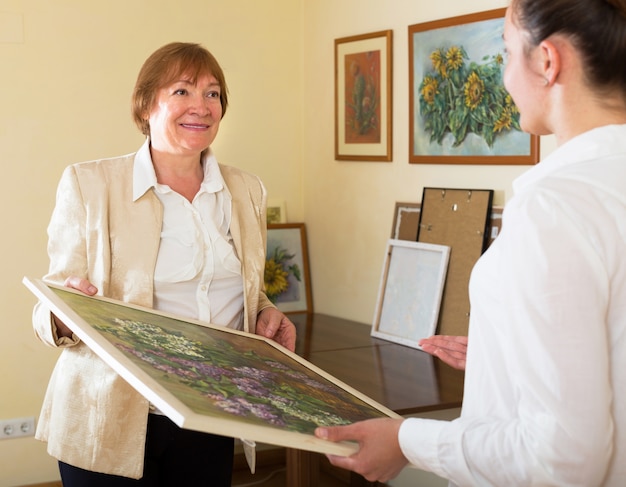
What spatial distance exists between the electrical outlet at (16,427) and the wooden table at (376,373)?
123 cm

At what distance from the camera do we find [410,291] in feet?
11.0

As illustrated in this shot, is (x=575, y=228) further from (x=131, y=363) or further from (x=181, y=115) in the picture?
(x=181, y=115)

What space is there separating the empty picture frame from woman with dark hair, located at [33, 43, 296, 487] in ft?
3.69

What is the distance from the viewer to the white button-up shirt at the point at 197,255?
2.06m

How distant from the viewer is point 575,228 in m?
1.04

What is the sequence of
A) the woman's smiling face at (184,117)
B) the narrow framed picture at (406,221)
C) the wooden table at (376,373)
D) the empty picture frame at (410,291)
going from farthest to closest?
the narrow framed picture at (406,221) < the empty picture frame at (410,291) < the wooden table at (376,373) < the woman's smiling face at (184,117)

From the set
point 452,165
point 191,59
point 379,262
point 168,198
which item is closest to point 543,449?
point 168,198

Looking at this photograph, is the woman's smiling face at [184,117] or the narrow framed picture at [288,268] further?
the narrow framed picture at [288,268]

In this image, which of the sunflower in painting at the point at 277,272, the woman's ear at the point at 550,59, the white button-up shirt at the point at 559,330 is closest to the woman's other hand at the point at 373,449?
the white button-up shirt at the point at 559,330

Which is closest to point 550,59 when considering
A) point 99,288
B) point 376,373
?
point 99,288

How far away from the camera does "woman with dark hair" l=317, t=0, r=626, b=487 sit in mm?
1028

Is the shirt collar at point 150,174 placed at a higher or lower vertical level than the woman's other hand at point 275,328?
higher

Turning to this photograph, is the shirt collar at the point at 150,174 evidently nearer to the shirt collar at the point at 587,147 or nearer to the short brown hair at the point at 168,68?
the short brown hair at the point at 168,68

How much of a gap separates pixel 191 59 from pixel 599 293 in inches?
58.4
